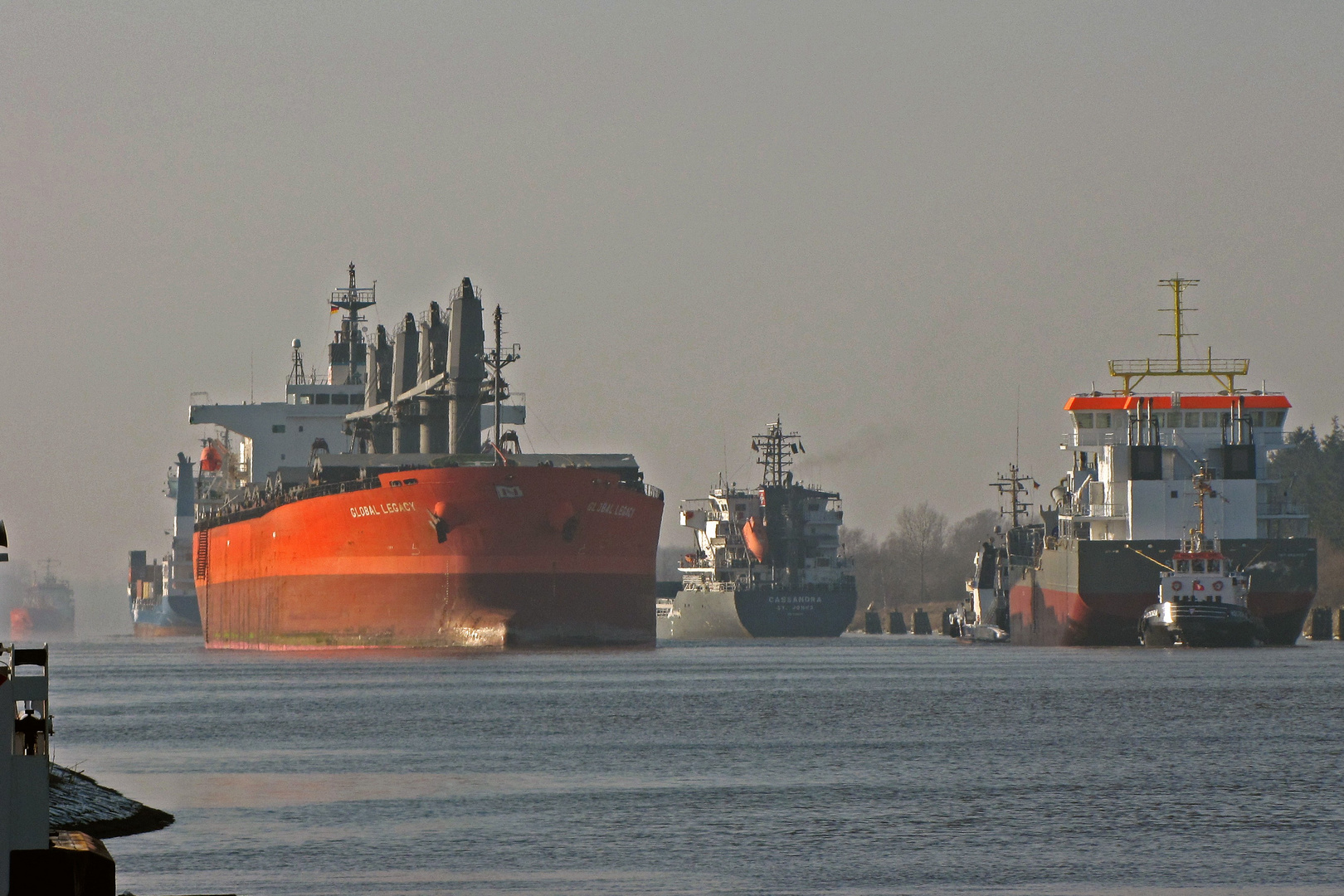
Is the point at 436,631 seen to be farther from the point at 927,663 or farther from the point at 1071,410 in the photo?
the point at 1071,410

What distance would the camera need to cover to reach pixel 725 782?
22.1 meters

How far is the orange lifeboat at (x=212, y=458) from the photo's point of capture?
87.6 metres

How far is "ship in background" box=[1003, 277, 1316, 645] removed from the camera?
190ft

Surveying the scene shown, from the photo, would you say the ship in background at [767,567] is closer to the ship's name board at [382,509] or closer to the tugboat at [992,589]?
the tugboat at [992,589]

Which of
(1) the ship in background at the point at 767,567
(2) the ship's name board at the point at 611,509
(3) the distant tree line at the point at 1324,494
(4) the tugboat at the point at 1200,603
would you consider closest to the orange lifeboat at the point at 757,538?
(1) the ship in background at the point at 767,567

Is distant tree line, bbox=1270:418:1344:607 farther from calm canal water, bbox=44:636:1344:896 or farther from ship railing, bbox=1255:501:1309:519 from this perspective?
calm canal water, bbox=44:636:1344:896

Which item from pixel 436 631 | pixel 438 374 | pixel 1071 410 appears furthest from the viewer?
pixel 1071 410

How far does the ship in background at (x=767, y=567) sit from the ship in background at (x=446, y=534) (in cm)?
3252

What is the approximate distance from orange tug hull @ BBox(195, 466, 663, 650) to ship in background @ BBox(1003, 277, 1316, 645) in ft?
46.8

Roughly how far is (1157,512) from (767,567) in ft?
137

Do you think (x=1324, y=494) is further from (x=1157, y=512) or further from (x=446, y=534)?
(x=446, y=534)

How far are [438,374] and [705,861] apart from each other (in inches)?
1791

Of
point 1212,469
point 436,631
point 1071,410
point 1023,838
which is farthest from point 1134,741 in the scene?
point 1071,410

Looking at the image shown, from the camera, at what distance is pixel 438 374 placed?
6075 cm
